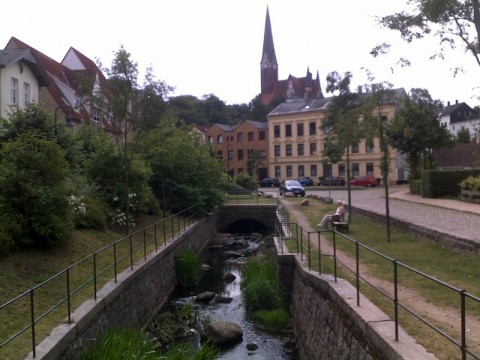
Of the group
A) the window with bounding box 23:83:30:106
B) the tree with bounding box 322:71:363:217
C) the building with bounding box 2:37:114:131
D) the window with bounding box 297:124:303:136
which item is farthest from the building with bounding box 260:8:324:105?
the tree with bounding box 322:71:363:217

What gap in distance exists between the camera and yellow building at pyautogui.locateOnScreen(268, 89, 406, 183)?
65.9 metres

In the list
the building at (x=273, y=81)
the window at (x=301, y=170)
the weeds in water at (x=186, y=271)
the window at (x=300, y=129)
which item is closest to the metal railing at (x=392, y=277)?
the weeds in water at (x=186, y=271)

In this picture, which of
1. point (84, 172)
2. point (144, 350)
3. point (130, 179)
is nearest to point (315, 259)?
point (144, 350)

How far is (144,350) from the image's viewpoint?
29.1ft

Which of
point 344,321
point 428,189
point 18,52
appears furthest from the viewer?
point 428,189

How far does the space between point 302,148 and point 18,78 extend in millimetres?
46557

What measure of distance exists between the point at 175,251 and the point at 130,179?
3406 millimetres

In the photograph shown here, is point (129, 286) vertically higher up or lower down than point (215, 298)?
higher up

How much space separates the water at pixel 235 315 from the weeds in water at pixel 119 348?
7.05 ft

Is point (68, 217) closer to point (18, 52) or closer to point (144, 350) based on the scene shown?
point (144, 350)

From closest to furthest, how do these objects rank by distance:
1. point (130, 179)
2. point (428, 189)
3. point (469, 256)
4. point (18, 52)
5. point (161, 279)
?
point (469, 256), point (161, 279), point (130, 179), point (18, 52), point (428, 189)

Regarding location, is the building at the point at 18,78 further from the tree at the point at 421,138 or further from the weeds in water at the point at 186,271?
the tree at the point at 421,138

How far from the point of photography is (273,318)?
1233 centimetres

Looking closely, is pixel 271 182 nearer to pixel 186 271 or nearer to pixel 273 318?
pixel 186 271
